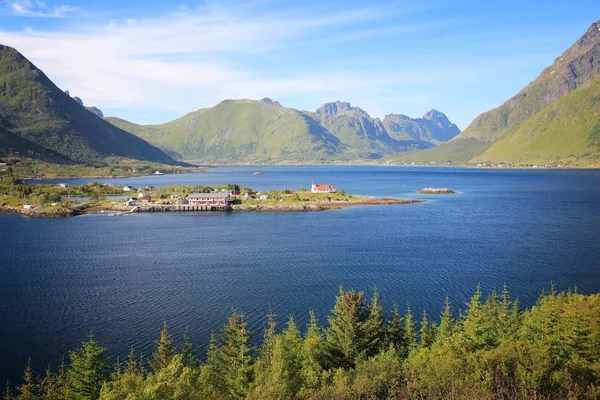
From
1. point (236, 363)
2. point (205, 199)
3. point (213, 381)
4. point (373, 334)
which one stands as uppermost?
point (205, 199)

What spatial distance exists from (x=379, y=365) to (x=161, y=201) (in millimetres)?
98189

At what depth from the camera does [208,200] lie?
Answer: 108m

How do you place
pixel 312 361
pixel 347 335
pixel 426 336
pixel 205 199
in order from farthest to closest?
pixel 205 199, pixel 426 336, pixel 347 335, pixel 312 361

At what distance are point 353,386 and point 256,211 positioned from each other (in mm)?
86922

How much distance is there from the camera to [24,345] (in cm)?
3073

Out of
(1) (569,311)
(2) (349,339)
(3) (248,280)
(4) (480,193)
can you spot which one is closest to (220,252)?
(3) (248,280)

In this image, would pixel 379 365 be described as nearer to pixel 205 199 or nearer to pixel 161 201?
pixel 205 199

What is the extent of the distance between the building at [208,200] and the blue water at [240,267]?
14.1 m

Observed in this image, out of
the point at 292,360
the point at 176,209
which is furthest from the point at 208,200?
the point at 292,360

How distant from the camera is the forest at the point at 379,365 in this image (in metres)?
17.4

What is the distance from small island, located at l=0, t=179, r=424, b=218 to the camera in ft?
324

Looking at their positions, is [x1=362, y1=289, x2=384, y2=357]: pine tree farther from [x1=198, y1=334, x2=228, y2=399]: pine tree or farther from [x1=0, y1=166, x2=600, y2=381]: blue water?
[x1=0, y1=166, x2=600, y2=381]: blue water

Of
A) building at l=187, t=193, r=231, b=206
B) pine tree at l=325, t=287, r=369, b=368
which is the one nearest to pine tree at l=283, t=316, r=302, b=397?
pine tree at l=325, t=287, r=369, b=368

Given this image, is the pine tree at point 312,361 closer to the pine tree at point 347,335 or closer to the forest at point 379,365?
the forest at point 379,365
